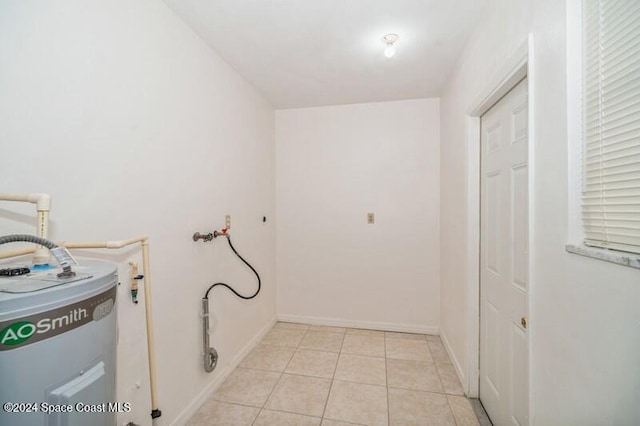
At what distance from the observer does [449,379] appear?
2.29 metres

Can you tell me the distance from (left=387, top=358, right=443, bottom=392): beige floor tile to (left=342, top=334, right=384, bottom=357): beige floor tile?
0.20 meters

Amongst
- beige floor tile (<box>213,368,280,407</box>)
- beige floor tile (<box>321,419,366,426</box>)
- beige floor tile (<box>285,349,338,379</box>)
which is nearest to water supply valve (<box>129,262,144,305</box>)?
beige floor tile (<box>213,368,280,407</box>)

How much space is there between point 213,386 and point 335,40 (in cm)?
277

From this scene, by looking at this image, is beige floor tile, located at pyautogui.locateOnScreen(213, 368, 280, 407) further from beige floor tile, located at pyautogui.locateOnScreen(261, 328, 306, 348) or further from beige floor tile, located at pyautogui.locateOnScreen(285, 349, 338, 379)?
beige floor tile, located at pyautogui.locateOnScreen(261, 328, 306, 348)

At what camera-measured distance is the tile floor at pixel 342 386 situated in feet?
6.19

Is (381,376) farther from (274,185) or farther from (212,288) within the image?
(274,185)

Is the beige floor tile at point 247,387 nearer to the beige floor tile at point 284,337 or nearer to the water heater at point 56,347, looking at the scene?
the beige floor tile at point 284,337

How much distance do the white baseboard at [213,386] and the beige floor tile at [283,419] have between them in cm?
45

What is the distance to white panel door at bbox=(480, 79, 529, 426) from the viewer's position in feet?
4.76

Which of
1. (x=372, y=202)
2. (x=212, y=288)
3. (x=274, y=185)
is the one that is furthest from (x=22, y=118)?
(x=372, y=202)

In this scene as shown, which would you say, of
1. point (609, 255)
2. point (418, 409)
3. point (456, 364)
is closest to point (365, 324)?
point (456, 364)

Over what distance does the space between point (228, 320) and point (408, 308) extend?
6.53 feet

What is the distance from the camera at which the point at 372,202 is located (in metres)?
3.27

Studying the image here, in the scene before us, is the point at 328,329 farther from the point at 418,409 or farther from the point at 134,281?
the point at 134,281
